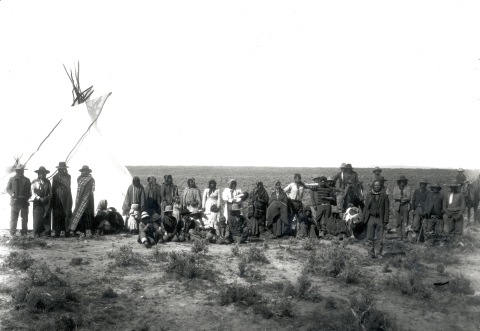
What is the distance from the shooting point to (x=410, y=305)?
5.95m

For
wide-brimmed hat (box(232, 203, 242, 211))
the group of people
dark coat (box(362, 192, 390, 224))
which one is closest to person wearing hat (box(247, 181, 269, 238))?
the group of people

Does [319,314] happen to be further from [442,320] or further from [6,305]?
[6,305]

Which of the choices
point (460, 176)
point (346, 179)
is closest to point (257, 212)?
point (346, 179)

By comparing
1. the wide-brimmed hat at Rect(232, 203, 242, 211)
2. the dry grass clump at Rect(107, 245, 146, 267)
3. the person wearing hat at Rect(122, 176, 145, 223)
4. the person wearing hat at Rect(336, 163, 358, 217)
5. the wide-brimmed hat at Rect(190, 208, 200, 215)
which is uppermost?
the person wearing hat at Rect(336, 163, 358, 217)

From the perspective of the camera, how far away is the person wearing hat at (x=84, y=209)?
9.86 m

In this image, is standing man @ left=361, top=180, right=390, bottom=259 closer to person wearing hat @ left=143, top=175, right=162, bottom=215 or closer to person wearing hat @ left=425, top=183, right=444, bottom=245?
person wearing hat @ left=425, top=183, right=444, bottom=245

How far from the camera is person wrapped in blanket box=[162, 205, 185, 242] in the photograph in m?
9.11

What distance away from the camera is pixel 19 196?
9.33 m

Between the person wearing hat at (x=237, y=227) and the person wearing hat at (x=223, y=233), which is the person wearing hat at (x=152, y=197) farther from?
the person wearing hat at (x=237, y=227)

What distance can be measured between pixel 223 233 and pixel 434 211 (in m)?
4.39

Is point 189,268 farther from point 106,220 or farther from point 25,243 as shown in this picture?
point 106,220

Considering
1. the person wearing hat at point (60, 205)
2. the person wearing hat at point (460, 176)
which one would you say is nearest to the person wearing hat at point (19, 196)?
the person wearing hat at point (60, 205)

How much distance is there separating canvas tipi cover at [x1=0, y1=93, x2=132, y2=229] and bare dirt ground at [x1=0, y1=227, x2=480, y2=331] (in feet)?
10.3

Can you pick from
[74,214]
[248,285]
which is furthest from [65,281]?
[74,214]
